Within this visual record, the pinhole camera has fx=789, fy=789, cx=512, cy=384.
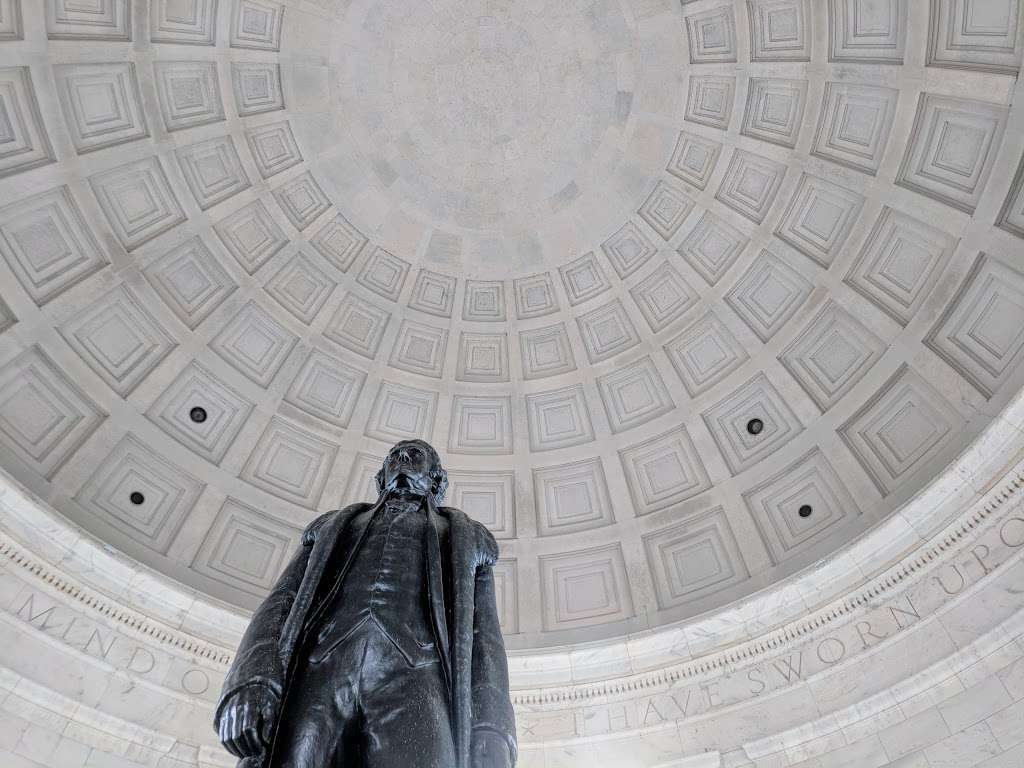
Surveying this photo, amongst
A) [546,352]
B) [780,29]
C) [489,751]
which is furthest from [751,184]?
[489,751]

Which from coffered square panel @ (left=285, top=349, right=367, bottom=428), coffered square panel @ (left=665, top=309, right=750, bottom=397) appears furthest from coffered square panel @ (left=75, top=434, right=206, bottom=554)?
coffered square panel @ (left=665, top=309, right=750, bottom=397)

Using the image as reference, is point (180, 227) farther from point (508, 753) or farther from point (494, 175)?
point (508, 753)

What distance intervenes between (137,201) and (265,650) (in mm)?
12805

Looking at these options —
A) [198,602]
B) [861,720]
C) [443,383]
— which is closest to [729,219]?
[443,383]

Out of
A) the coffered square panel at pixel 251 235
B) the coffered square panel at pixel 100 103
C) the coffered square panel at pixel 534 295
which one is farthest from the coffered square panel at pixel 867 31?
the coffered square panel at pixel 100 103

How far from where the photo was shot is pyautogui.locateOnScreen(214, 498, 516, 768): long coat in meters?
3.45

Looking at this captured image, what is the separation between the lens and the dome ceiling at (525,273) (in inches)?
493

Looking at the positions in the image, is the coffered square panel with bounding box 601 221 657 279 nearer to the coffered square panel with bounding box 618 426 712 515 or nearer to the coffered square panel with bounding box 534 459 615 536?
the coffered square panel with bounding box 618 426 712 515

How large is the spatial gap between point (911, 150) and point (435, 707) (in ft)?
41.8

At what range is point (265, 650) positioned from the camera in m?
3.55

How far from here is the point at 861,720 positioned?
10.2 m

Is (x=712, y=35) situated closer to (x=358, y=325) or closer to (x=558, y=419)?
(x=558, y=419)

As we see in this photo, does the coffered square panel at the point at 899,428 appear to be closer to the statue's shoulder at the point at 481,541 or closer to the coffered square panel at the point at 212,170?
the statue's shoulder at the point at 481,541

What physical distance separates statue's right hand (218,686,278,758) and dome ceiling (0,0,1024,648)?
11.0 m
